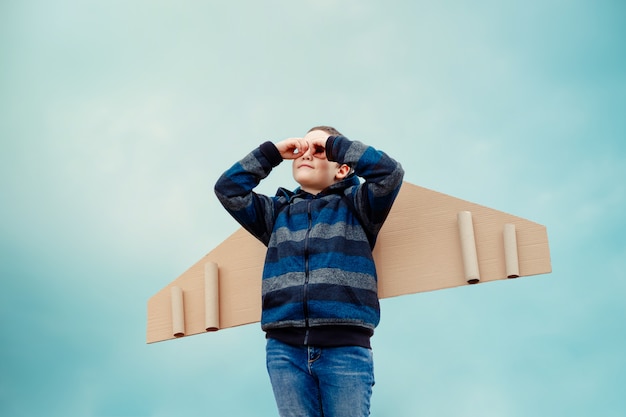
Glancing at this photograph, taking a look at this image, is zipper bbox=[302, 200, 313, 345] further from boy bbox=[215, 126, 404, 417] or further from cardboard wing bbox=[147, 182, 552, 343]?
cardboard wing bbox=[147, 182, 552, 343]

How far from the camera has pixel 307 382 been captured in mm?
1901

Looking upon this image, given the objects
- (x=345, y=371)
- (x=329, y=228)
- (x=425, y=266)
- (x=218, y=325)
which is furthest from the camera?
(x=218, y=325)

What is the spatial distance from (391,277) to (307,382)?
42cm

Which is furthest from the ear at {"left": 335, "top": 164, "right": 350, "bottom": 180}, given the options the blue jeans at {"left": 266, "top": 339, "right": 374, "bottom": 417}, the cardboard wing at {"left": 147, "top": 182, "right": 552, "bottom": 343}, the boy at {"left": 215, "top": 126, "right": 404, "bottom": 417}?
the blue jeans at {"left": 266, "top": 339, "right": 374, "bottom": 417}

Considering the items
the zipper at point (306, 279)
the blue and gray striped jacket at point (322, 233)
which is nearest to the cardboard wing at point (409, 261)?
the blue and gray striped jacket at point (322, 233)

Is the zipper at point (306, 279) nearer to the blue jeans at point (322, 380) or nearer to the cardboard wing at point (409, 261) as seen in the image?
→ the blue jeans at point (322, 380)

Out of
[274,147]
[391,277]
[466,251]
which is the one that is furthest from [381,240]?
[274,147]

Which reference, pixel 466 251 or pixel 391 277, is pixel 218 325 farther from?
pixel 466 251

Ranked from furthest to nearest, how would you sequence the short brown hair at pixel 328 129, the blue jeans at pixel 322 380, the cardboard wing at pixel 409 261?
the short brown hair at pixel 328 129 → the cardboard wing at pixel 409 261 → the blue jeans at pixel 322 380

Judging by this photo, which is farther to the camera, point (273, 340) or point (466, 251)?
point (466, 251)

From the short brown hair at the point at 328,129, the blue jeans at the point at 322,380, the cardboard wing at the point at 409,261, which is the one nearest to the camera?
the blue jeans at the point at 322,380

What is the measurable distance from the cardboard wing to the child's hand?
12.3 inches

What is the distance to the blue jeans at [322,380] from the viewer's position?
1857 mm

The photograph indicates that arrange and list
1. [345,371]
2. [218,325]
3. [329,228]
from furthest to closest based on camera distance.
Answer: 1. [218,325]
2. [329,228]
3. [345,371]
